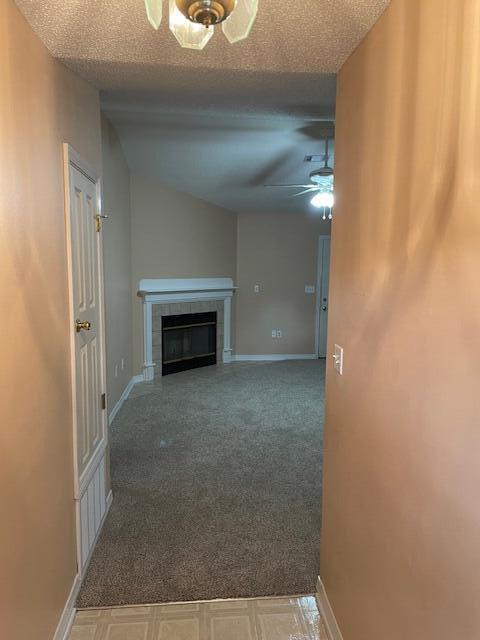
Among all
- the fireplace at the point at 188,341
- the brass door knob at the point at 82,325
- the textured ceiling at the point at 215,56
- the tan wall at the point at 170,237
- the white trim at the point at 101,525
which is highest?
the textured ceiling at the point at 215,56

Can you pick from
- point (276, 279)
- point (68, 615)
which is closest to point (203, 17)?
point (68, 615)

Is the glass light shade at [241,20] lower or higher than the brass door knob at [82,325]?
higher

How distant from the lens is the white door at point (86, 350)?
1.92 metres

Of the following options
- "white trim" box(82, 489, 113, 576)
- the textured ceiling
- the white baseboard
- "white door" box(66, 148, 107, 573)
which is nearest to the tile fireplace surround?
the white baseboard

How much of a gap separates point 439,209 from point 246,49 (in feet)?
3.44

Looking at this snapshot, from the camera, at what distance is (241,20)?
882mm

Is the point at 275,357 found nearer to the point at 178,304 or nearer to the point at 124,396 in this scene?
the point at 178,304

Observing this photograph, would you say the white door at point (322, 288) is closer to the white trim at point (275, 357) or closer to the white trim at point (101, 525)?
the white trim at point (275, 357)

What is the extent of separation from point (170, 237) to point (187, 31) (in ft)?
15.1

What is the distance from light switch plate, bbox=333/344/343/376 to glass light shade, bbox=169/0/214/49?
1143 millimetres

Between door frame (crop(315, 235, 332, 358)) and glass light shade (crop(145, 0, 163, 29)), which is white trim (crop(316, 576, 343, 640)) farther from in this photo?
door frame (crop(315, 235, 332, 358))

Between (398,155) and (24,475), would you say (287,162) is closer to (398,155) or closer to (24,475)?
(398,155)

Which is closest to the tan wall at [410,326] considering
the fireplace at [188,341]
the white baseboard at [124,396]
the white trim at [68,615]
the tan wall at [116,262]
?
the white trim at [68,615]

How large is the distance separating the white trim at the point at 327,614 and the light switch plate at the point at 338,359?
993mm
